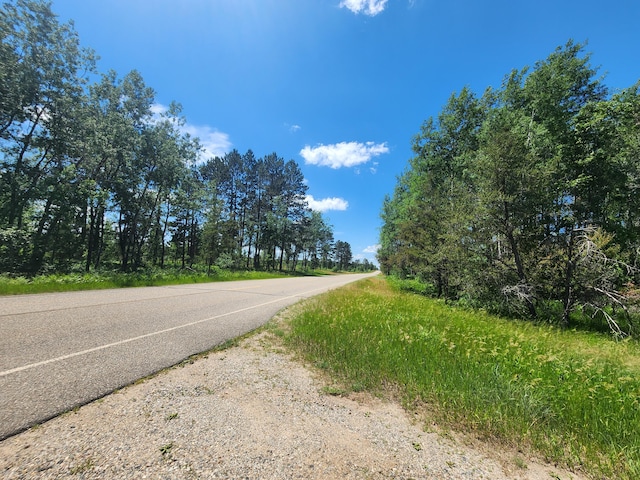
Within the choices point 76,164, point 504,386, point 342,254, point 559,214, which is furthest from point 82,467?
point 342,254

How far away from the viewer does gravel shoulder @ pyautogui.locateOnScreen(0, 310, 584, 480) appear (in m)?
1.90

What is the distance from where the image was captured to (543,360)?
4.26 metres

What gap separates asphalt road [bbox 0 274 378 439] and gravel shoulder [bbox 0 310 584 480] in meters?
0.40

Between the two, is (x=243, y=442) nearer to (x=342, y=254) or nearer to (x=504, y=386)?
(x=504, y=386)

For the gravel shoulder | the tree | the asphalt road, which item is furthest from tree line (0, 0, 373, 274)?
the tree

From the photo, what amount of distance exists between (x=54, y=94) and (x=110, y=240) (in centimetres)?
2429

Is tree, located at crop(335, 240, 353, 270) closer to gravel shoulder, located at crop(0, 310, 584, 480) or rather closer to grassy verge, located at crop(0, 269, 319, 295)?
grassy verge, located at crop(0, 269, 319, 295)

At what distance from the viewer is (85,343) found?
170 inches

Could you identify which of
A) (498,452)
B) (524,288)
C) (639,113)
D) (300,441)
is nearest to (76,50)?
(300,441)

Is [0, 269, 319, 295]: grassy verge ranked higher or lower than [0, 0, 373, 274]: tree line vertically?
lower

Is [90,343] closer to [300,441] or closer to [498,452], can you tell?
[300,441]

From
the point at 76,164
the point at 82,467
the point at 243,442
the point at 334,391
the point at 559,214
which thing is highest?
the point at 76,164

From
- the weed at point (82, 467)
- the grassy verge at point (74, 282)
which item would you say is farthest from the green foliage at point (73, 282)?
the weed at point (82, 467)

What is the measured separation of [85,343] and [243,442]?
13.3ft
